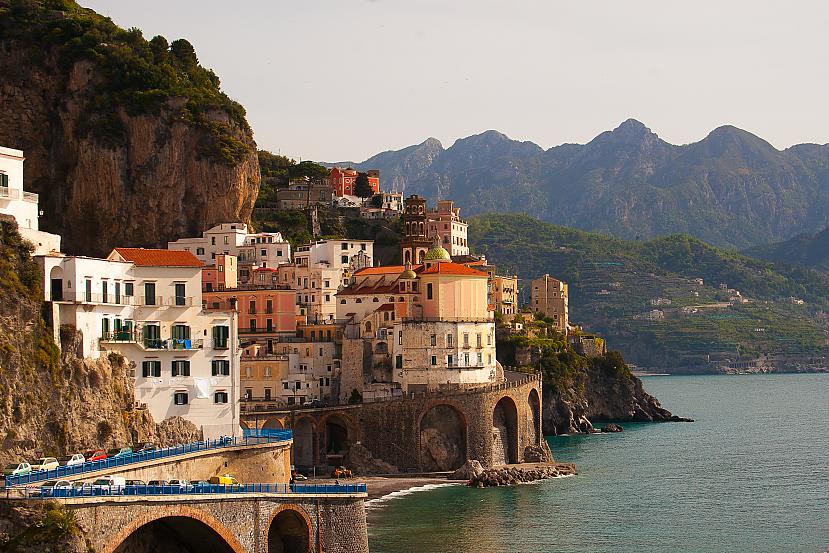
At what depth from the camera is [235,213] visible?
12200cm

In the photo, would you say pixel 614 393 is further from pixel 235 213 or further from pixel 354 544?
pixel 354 544

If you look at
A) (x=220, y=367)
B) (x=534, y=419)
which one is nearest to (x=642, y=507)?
(x=534, y=419)

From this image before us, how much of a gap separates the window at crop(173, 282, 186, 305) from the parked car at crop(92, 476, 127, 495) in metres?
18.0

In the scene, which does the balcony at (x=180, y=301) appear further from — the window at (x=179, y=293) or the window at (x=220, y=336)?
the window at (x=220, y=336)

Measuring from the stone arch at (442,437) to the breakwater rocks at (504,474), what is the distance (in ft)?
5.38

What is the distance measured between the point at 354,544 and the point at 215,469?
28.5 feet

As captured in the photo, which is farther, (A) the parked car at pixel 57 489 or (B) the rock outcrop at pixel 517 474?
(B) the rock outcrop at pixel 517 474

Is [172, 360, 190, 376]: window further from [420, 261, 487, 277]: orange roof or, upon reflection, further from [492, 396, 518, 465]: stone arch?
[492, 396, 518, 465]: stone arch

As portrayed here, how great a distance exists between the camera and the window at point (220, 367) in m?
69.4

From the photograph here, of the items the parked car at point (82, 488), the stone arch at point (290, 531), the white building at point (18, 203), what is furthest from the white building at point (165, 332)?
the parked car at point (82, 488)

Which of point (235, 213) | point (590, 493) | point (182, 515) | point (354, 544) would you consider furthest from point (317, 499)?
point (235, 213)

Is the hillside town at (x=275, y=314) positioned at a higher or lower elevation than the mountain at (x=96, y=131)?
lower

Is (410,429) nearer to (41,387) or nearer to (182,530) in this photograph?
(41,387)

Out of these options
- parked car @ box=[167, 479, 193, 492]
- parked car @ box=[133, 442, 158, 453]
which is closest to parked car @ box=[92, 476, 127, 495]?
parked car @ box=[167, 479, 193, 492]
